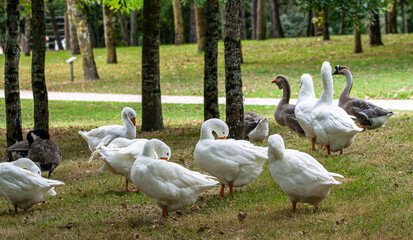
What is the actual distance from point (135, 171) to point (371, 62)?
2391 cm

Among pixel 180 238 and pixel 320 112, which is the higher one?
pixel 320 112

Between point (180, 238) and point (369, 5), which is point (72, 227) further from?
point (369, 5)

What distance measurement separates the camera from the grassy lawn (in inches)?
212

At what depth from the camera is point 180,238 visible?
5.36m

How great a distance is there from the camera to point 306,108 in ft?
29.6

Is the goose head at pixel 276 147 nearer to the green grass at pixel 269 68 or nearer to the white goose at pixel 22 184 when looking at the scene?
the white goose at pixel 22 184

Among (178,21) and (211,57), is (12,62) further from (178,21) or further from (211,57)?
(178,21)

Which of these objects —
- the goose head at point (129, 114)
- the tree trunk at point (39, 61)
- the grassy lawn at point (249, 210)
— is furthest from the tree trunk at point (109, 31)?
the grassy lawn at point (249, 210)

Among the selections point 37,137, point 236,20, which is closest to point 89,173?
point 37,137

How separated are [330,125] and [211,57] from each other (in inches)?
178

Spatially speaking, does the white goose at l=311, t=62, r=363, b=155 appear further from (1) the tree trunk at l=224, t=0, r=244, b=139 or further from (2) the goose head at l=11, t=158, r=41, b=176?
(2) the goose head at l=11, t=158, r=41, b=176

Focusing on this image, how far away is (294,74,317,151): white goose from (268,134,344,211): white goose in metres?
2.98

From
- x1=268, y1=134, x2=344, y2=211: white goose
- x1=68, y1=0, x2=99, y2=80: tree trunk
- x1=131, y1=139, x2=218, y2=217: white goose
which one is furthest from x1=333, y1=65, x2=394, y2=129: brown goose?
x1=68, y1=0, x2=99, y2=80: tree trunk

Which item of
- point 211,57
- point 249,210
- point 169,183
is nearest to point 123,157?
point 169,183
